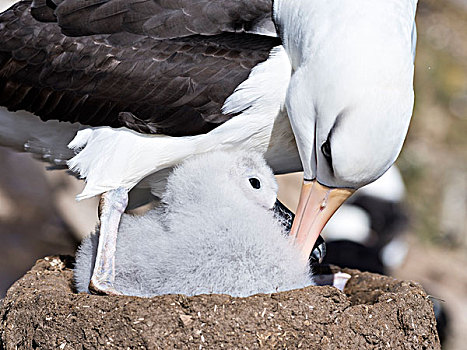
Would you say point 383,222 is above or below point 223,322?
below

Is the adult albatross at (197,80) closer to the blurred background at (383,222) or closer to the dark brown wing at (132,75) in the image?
the dark brown wing at (132,75)

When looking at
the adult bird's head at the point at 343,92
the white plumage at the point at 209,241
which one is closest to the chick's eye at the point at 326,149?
the adult bird's head at the point at 343,92

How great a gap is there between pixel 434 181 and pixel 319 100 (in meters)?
3.82

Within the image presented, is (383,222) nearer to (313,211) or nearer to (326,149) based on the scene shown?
(313,211)

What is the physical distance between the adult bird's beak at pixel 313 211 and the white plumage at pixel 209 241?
0.10m

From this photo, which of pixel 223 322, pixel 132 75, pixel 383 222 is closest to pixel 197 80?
pixel 132 75

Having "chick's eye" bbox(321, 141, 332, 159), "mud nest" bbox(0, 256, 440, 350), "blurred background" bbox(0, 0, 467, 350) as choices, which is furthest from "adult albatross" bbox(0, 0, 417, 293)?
"blurred background" bbox(0, 0, 467, 350)

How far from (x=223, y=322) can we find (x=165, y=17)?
1.20 m

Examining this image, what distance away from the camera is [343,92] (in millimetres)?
2492

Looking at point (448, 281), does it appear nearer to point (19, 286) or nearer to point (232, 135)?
point (232, 135)

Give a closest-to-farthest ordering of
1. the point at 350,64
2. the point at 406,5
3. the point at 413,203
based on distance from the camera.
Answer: the point at 350,64 → the point at 406,5 → the point at 413,203

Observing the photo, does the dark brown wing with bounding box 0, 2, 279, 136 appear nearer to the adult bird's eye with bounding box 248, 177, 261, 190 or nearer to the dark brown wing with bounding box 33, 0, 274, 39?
the dark brown wing with bounding box 33, 0, 274, 39

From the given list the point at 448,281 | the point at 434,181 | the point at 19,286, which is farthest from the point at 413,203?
the point at 19,286

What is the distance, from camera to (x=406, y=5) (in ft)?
8.79
